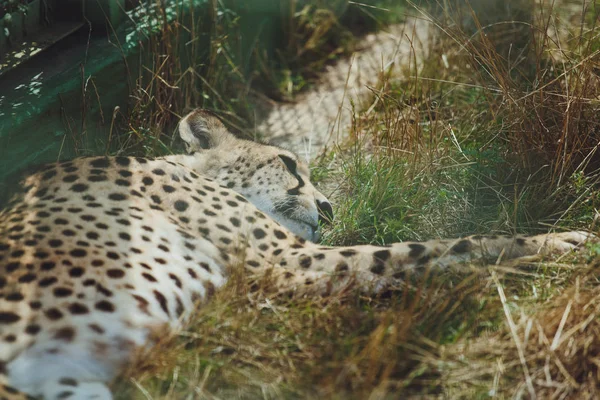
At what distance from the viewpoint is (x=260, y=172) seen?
3529 mm

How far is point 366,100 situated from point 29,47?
1952 millimetres

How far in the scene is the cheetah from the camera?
243cm

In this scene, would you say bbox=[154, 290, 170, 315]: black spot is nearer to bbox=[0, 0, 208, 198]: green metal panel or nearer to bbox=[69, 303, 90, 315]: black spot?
bbox=[69, 303, 90, 315]: black spot

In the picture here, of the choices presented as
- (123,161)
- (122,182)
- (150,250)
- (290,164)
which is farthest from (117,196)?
(290,164)

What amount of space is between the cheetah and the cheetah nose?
1 cm

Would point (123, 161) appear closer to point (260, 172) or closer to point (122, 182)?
point (122, 182)

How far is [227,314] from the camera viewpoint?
2754mm

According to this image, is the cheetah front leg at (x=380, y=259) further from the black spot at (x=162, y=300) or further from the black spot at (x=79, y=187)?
the black spot at (x=79, y=187)

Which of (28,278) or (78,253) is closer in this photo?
(28,278)

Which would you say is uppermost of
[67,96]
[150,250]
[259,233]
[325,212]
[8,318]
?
[67,96]

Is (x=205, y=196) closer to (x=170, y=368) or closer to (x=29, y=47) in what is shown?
(x=170, y=368)

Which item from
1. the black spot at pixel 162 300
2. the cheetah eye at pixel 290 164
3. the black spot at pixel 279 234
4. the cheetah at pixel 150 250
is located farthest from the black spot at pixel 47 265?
the cheetah eye at pixel 290 164

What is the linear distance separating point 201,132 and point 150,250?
A: 2.94 feet

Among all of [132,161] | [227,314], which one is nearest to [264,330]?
[227,314]
